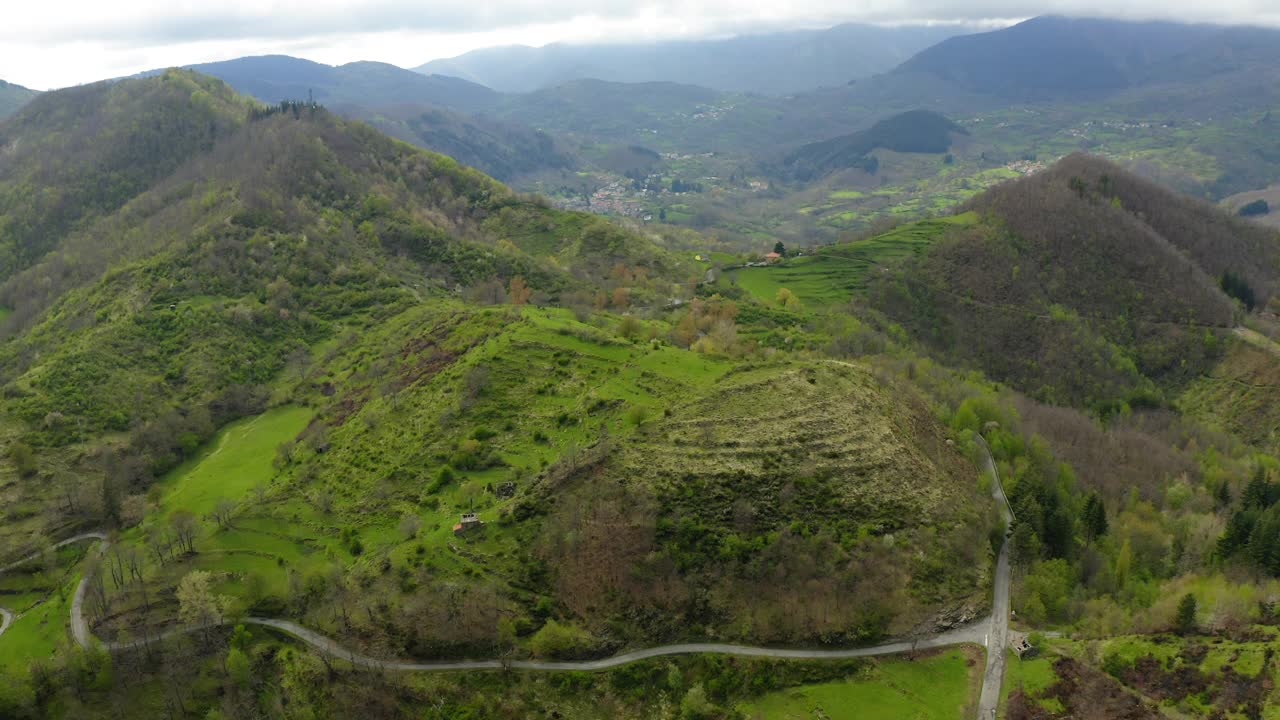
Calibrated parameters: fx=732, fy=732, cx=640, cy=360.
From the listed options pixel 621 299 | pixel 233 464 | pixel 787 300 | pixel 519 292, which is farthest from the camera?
pixel 787 300

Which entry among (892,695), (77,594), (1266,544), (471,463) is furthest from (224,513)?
(1266,544)

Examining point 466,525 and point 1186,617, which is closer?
point 1186,617

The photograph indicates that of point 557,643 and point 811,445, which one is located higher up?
point 811,445

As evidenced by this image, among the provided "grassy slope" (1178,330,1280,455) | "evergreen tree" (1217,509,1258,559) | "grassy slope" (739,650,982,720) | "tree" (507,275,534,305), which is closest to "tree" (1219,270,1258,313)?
"grassy slope" (1178,330,1280,455)

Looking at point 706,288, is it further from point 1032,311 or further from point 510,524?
point 510,524

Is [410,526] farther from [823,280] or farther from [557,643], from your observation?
[823,280]

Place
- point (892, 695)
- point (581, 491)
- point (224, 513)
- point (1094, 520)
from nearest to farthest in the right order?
point (892, 695)
point (581, 491)
point (224, 513)
point (1094, 520)
